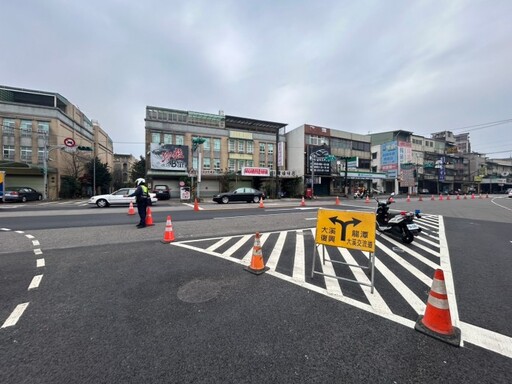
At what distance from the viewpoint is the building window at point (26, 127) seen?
90.3 feet

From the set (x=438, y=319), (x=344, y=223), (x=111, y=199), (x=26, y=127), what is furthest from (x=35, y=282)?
(x=26, y=127)

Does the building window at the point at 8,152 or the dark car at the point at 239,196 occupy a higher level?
the building window at the point at 8,152

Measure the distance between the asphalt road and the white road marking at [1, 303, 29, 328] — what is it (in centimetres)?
6

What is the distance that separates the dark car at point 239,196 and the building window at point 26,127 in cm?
2774

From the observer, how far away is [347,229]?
149 inches

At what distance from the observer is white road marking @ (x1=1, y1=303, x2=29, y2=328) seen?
2518 mm

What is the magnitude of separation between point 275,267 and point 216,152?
1239 inches

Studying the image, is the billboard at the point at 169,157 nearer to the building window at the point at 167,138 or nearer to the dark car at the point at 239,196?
the building window at the point at 167,138

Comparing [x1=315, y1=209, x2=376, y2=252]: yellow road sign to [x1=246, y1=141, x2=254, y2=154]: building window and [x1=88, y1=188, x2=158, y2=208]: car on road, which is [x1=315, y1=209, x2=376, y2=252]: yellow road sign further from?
[x1=246, y1=141, x2=254, y2=154]: building window

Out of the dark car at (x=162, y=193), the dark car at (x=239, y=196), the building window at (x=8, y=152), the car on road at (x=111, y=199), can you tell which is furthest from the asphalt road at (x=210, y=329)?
the building window at (x=8, y=152)

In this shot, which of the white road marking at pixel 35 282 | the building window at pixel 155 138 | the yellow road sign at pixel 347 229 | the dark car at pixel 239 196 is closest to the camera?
the white road marking at pixel 35 282

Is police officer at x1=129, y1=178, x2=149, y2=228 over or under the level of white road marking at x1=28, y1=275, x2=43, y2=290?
over

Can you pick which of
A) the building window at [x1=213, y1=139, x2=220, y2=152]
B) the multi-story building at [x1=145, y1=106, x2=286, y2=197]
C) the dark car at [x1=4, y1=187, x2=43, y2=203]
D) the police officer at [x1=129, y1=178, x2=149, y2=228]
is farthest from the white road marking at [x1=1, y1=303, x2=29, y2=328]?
the building window at [x1=213, y1=139, x2=220, y2=152]

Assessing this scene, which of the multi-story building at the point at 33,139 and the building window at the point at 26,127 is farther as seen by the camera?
the building window at the point at 26,127
